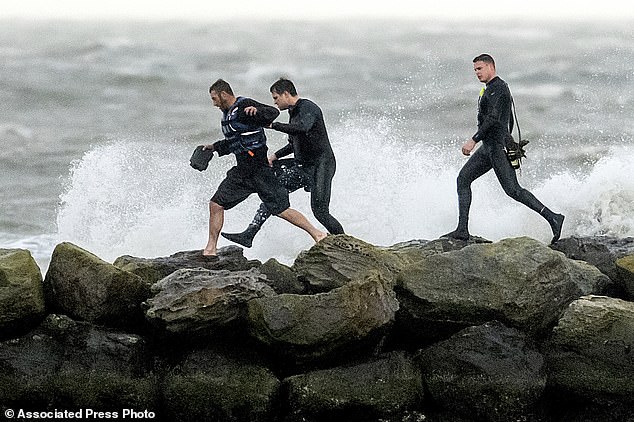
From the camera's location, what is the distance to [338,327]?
6688 mm

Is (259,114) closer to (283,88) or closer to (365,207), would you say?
(283,88)

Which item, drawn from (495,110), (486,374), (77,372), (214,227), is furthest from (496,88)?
(77,372)

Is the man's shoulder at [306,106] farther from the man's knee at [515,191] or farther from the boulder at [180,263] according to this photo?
the man's knee at [515,191]

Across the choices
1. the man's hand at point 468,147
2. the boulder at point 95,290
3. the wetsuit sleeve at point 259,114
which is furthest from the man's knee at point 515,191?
the boulder at point 95,290

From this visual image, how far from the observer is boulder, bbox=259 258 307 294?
7566 mm

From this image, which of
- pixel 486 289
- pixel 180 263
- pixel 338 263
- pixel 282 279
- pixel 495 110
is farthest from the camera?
pixel 495 110

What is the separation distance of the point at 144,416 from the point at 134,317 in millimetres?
687

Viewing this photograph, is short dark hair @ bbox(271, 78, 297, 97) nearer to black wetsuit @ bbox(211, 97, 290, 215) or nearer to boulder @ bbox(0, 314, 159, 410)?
black wetsuit @ bbox(211, 97, 290, 215)

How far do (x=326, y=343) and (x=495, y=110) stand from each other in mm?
2801

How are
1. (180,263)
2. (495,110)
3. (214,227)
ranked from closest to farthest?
(180,263), (214,227), (495,110)

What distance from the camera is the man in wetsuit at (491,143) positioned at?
8555 millimetres

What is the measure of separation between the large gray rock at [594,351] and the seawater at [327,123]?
14.7 feet

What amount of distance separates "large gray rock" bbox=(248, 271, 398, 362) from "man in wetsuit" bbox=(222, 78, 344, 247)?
1868 mm

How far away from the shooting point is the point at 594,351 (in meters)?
6.75
